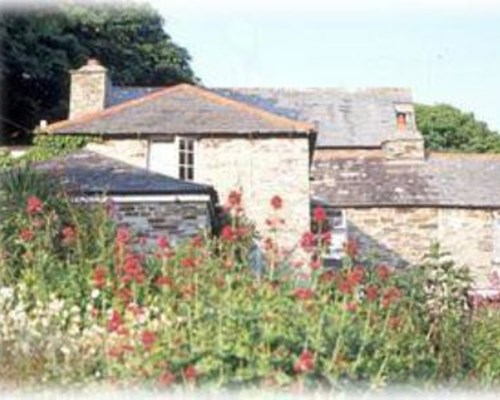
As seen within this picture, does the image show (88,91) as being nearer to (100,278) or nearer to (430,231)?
(430,231)

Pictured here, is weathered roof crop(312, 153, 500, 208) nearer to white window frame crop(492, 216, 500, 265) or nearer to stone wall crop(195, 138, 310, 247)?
white window frame crop(492, 216, 500, 265)

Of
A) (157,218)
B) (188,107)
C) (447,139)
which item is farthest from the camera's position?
(447,139)

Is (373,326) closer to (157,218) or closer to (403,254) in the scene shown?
(157,218)

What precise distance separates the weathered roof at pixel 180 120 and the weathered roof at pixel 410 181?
6.06 metres

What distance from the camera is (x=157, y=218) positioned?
59.0 ft

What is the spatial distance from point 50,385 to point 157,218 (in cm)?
1153

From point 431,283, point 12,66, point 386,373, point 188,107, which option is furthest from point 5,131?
point 386,373

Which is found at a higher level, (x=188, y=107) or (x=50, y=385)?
(x=188, y=107)

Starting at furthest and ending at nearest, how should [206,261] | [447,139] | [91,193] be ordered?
1. [447,139]
2. [91,193]
3. [206,261]

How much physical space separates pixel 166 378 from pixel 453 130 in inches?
2372

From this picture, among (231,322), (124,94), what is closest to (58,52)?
(124,94)

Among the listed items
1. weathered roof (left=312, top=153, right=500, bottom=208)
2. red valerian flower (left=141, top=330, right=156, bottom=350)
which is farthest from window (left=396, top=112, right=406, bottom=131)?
red valerian flower (left=141, top=330, right=156, bottom=350)

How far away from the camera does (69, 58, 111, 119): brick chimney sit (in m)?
30.0

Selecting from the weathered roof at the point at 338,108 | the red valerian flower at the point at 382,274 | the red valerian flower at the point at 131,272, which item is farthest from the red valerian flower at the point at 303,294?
the weathered roof at the point at 338,108
